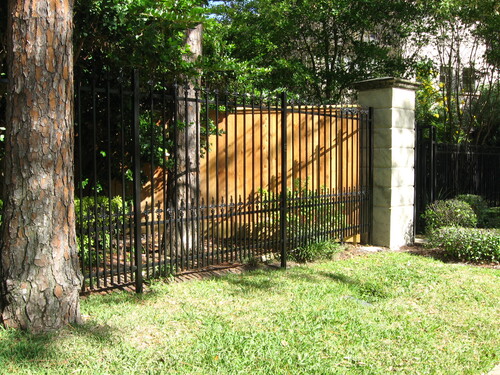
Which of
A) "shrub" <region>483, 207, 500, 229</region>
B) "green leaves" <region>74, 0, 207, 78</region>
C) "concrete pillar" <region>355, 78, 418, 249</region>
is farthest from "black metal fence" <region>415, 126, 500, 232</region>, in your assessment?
"green leaves" <region>74, 0, 207, 78</region>

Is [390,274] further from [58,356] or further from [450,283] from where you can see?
[58,356]

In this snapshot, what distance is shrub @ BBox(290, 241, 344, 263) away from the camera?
712 centimetres

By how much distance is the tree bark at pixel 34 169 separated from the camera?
3732 mm

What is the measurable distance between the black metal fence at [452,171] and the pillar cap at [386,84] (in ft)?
4.87

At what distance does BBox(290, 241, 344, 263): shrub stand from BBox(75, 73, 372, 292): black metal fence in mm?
110

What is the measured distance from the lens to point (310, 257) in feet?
23.3

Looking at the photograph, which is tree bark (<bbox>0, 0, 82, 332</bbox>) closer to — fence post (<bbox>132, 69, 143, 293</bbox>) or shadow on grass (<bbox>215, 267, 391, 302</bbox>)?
fence post (<bbox>132, 69, 143, 293</bbox>)

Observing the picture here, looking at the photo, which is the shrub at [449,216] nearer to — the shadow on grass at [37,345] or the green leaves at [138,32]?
the green leaves at [138,32]

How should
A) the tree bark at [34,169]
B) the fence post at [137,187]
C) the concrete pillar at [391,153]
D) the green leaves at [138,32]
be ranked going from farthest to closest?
the concrete pillar at [391,153], the green leaves at [138,32], the fence post at [137,187], the tree bark at [34,169]

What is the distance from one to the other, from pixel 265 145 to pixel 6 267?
17.7 ft

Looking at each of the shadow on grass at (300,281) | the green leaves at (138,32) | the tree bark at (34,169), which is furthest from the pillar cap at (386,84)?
the tree bark at (34,169)

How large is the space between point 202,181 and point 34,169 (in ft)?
14.9

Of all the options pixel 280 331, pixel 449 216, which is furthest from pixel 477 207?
pixel 280 331

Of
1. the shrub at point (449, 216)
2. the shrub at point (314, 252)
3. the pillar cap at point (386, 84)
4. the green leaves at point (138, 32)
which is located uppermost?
the green leaves at point (138, 32)
